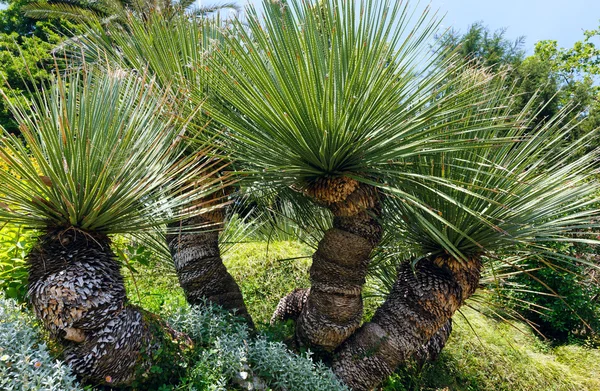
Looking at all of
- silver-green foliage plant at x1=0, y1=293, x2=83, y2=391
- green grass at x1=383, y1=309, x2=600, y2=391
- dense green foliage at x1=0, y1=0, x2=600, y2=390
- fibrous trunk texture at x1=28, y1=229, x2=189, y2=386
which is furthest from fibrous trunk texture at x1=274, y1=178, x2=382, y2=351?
silver-green foliage plant at x1=0, y1=293, x2=83, y2=391

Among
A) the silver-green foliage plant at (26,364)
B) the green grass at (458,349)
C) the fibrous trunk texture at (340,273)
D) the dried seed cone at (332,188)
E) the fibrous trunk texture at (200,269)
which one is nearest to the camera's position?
the silver-green foliage plant at (26,364)

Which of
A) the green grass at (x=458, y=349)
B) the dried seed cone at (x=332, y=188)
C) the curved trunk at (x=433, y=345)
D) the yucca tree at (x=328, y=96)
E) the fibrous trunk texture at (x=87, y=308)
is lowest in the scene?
the green grass at (x=458, y=349)

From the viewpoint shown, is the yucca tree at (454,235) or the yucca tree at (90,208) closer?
the yucca tree at (90,208)

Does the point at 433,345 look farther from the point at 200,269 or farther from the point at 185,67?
the point at 185,67

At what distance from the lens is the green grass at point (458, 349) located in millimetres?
4324

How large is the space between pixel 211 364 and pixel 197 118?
4.72 feet

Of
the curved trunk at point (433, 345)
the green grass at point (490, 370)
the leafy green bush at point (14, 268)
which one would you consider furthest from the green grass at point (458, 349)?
the leafy green bush at point (14, 268)

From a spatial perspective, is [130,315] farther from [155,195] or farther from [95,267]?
[155,195]

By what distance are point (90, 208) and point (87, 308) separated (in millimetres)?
489

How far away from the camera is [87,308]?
2113mm

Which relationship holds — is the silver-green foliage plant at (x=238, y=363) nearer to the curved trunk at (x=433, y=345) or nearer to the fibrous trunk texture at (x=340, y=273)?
the fibrous trunk texture at (x=340, y=273)

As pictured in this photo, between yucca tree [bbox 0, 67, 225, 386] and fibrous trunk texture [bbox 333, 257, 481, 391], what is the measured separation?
1386 mm

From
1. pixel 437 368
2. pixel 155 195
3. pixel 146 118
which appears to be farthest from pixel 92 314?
pixel 437 368

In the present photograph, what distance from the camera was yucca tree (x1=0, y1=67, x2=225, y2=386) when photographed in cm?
202
